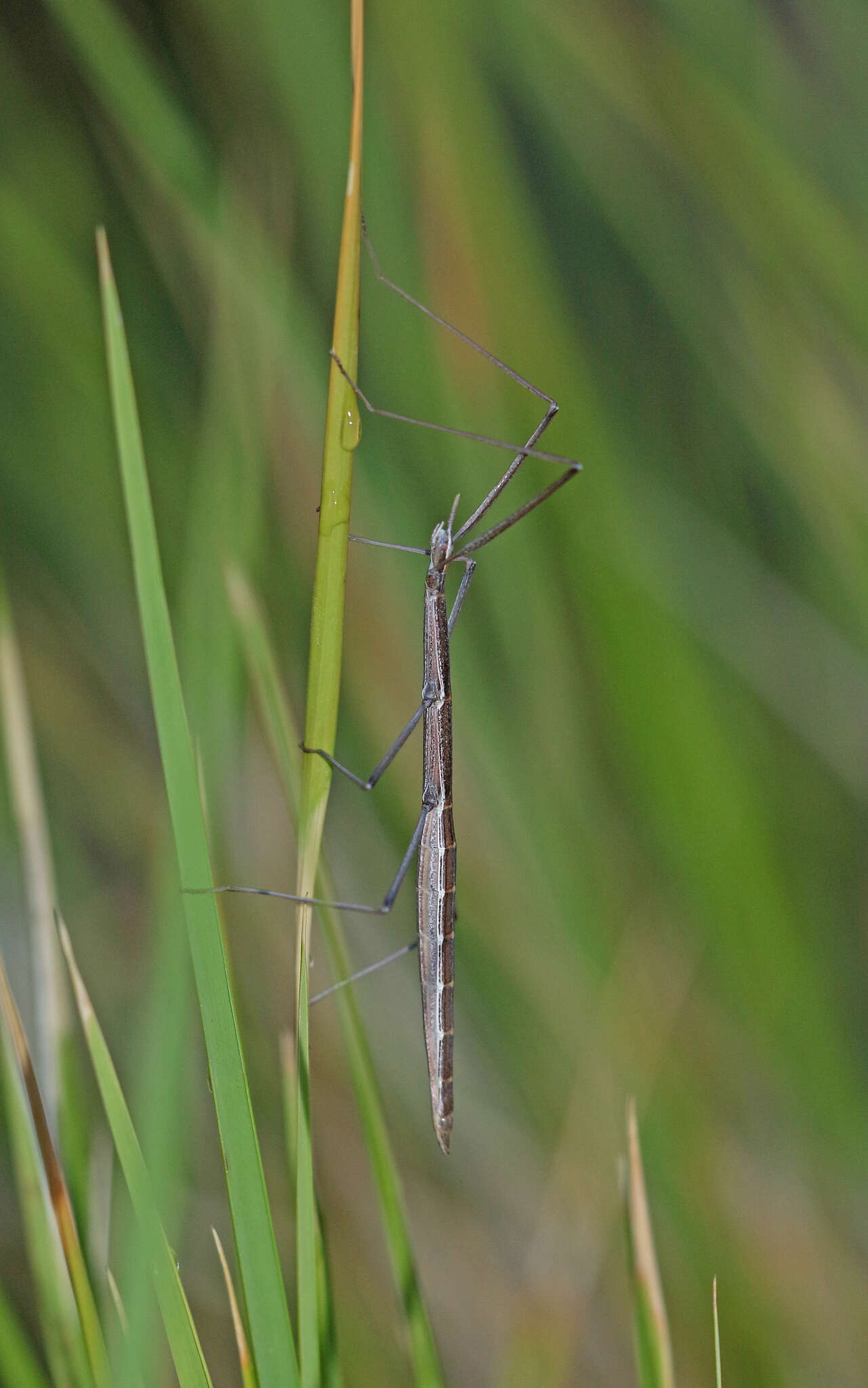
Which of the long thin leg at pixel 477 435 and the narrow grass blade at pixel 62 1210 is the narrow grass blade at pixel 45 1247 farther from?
the long thin leg at pixel 477 435

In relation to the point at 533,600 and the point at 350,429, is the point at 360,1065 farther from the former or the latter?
the point at 533,600

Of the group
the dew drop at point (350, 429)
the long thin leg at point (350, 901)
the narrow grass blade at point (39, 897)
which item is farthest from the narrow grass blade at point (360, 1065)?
the narrow grass blade at point (39, 897)

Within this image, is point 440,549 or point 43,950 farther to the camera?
point 440,549

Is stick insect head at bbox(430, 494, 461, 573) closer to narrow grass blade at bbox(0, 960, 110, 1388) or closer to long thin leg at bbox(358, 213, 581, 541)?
long thin leg at bbox(358, 213, 581, 541)

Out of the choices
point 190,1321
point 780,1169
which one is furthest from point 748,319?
point 190,1321

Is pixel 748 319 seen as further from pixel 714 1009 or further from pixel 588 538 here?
pixel 714 1009

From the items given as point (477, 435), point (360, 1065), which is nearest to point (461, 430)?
point (477, 435)
